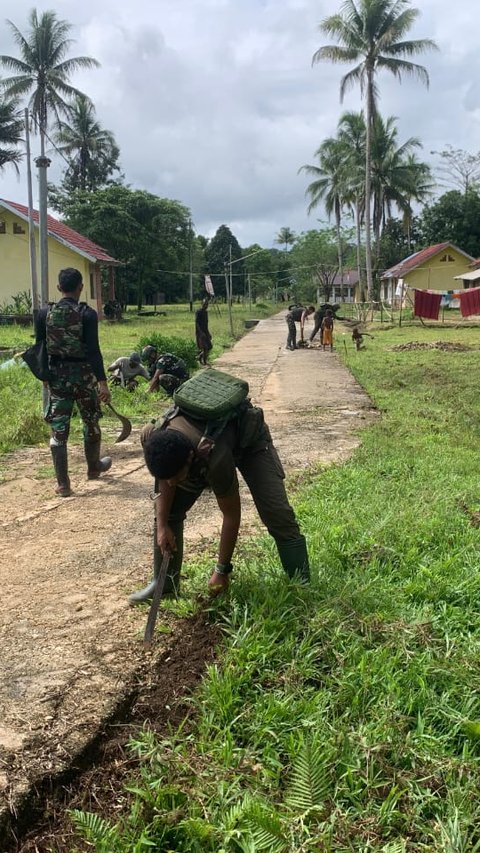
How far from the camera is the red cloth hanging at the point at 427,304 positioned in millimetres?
26641

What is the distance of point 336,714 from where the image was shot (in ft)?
7.68

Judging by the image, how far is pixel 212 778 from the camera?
2.08m

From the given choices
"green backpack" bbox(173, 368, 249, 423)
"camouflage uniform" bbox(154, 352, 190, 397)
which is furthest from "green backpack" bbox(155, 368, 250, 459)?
"camouflage uniform" bbox(154, 352, 190, 397)

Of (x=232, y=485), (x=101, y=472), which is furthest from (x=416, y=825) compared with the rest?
(x=101, y=472)

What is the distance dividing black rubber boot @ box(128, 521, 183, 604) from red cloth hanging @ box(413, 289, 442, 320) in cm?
2502

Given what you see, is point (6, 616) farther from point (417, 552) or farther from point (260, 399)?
point (260, 399)

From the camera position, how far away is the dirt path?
2.29 metres

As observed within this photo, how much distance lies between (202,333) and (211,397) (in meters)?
11.7

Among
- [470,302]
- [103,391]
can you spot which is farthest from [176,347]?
[470,302]

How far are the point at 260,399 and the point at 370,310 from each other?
23.5m

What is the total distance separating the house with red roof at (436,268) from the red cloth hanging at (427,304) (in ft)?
44.5

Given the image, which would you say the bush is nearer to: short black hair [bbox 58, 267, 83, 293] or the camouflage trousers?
the camouflage trousers

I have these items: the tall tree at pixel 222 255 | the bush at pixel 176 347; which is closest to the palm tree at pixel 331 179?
the tall tree at pixel 222 255

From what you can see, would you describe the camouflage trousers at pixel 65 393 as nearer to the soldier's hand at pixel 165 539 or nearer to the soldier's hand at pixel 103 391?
the soldier's hand at pixel 103 391
